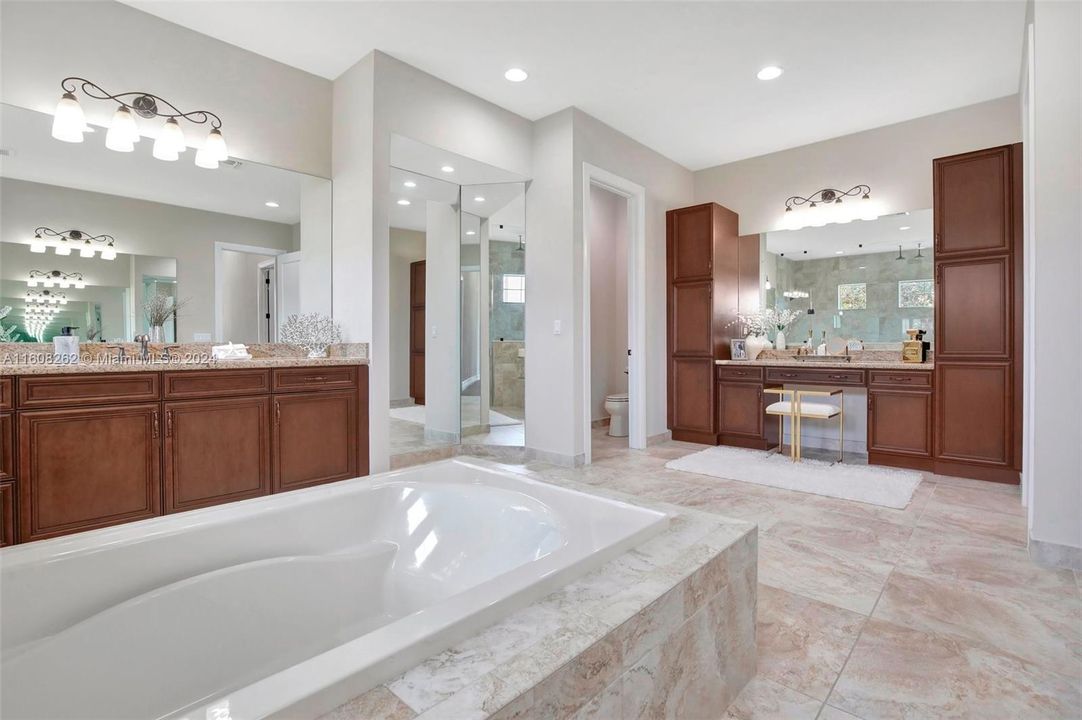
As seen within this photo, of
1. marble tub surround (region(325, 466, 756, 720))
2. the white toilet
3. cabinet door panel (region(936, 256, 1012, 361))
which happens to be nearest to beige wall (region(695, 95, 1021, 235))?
cabinet door panel (region(936, 256, 1012, 361))

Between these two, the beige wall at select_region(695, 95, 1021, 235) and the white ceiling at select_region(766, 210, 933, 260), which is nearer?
the beige wall at select_region(695, 95, 1021, 235)

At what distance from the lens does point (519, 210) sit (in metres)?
4.52

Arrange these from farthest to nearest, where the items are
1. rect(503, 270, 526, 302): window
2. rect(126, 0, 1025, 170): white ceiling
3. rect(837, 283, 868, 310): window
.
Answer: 1. rect(837, 283, 868, 310): window
2. rect(503, 270, 526, 302): window
3. rect(126, 0, 1025, 170): white ceiling

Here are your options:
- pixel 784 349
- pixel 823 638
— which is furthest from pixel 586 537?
pixel 784 349

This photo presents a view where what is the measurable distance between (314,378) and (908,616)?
3078mm

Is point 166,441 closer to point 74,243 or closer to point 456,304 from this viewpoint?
point 74,243

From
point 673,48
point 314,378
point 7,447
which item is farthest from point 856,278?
point 7,447

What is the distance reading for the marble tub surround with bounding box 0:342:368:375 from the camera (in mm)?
2330

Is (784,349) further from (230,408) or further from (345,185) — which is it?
(230,408)

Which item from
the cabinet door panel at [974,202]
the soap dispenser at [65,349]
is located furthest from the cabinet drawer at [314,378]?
the cabinet door panel at [974,202]

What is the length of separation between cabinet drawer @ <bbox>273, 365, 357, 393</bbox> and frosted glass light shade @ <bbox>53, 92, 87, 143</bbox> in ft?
4.83

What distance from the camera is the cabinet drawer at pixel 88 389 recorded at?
224cm

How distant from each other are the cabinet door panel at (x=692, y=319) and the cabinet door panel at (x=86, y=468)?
13.5 feet

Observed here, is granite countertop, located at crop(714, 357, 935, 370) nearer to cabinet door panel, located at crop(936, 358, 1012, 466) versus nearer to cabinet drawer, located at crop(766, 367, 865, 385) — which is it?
cabinet drawer, located at crop(766, 367, 865, 385)
